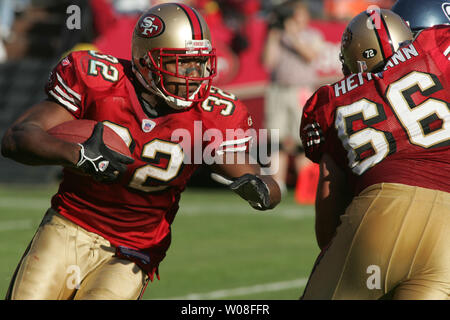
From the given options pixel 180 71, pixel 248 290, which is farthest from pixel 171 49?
pixel 248 290

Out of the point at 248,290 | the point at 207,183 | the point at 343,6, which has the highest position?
the point at 343,6

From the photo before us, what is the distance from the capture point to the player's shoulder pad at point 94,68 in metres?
3.99

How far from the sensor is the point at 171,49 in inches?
159

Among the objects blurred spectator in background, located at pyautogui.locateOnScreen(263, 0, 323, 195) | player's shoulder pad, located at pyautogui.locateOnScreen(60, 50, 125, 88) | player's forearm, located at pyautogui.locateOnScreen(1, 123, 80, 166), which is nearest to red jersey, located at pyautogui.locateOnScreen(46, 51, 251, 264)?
player's shoulder pad, located at pyautogui.locateOnScreen(60, 50, 125, 88)

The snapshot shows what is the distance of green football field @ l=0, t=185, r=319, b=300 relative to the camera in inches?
236

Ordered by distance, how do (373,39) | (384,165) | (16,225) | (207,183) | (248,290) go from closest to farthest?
1. (384,165)
2. (373,39)
3. (248,290)
4. (16,225)
5. (207,183)

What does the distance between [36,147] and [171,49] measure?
2.92 feet

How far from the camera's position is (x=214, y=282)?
6.18 m

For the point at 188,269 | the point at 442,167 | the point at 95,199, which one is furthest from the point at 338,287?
the point at 188,269

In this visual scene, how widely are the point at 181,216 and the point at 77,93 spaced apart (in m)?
5.28

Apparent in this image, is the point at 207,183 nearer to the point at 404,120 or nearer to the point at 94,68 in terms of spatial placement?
the point at 94,68

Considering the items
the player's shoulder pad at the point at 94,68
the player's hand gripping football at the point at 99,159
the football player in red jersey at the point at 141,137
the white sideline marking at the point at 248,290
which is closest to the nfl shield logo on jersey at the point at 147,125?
the football player in red jersey at the point at 141,137

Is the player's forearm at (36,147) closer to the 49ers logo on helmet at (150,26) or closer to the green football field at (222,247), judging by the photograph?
the 49ers logo on helmet at (150,26)

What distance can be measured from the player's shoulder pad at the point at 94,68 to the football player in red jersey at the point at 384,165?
3.23ft
